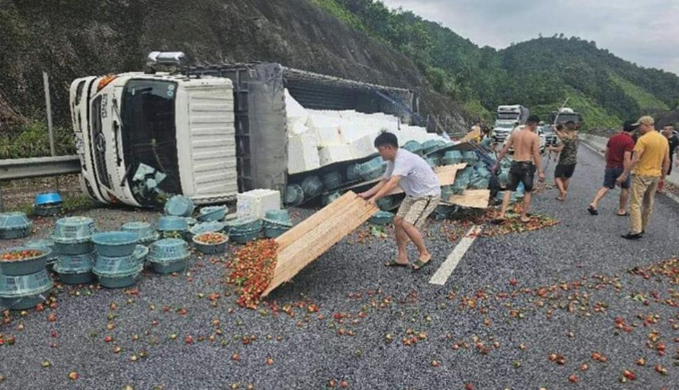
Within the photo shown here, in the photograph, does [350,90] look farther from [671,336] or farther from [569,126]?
[671,336]

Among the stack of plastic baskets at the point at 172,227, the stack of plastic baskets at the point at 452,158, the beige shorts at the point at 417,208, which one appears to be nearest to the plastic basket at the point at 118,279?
the stack of plastic baskets at the point at 172,227

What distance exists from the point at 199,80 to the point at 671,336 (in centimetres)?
761

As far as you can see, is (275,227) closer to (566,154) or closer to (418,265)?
(418,265)

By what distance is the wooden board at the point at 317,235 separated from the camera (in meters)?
4.75

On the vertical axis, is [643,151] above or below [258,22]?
below

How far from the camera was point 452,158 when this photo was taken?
10.4m

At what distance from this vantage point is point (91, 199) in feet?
29.7

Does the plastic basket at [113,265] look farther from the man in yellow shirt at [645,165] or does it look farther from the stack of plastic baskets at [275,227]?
the man in yellow shirt at [645,165]

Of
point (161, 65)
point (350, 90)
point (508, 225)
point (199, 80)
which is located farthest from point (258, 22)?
point (508, 225)

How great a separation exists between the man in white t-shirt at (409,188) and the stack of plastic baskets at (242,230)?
6.73ft

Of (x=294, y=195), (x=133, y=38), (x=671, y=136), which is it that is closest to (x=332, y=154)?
(x=294, y=195)

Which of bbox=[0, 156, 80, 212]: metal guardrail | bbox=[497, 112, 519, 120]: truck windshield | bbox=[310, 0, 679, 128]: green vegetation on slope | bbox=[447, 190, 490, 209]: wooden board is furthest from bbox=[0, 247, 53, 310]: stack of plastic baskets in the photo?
bbox=[310, 0, 679, 128]: green vegetation on slope

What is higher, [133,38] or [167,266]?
[133,38]

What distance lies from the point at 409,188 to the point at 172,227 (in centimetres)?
335
